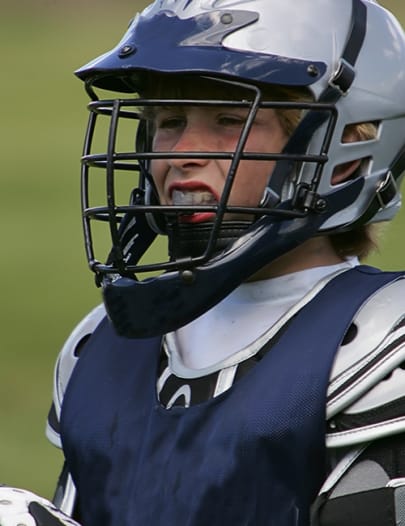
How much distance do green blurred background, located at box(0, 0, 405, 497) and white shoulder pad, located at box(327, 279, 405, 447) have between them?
9.97ft

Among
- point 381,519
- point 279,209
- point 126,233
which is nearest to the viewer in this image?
point 381,519

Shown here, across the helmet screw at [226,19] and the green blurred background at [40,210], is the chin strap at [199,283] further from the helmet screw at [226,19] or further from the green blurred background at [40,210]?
the green blurred background at [40,210]

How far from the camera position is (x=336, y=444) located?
2887 millimetres

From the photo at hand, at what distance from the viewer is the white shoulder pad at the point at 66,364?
11.3 feet

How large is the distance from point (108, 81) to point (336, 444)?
3.17 ft

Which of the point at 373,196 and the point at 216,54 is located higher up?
the point at 216,54

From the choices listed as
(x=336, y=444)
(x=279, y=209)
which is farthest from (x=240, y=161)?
(x=336, y=444)

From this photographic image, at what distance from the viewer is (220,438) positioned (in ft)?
9.89

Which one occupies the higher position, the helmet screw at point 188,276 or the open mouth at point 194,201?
the open mouth at point 194,201

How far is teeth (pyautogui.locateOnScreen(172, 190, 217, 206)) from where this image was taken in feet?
10.3

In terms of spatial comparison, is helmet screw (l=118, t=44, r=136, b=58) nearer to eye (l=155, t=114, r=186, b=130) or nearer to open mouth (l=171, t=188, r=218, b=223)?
eye (l=155, t=114, r=186, b=130)

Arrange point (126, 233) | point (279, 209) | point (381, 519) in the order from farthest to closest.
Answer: point (126, 233), point (279, 209), point (381, 519)

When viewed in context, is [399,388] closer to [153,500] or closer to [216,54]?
[153,500]

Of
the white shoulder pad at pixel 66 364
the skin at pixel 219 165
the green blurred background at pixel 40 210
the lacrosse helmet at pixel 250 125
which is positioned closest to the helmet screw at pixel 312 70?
the lacrosse helmet at pixel 250 125
